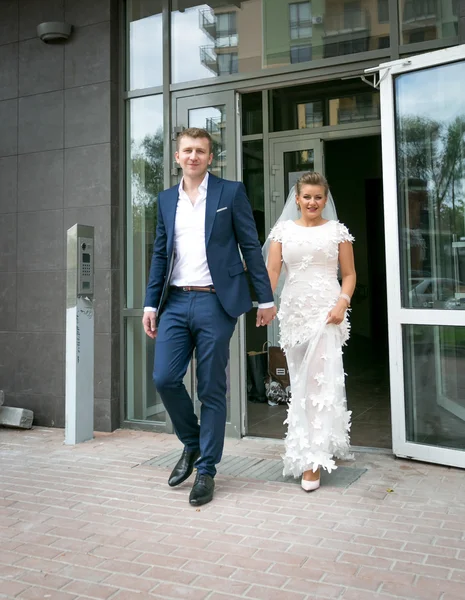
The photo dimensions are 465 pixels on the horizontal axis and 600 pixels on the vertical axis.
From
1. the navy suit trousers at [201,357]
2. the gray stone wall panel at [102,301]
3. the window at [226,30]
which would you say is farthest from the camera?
the gray stone wall panel at [102,301]

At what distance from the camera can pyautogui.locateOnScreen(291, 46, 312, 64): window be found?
4.70 metres

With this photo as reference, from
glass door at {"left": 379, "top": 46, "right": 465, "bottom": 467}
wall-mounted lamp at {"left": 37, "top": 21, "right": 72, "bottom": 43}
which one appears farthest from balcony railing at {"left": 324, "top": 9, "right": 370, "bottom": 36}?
wall-mounted lamp at {"left": 37, "top": 21, "right": 72, "bottom": 43}

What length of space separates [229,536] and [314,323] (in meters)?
1.35

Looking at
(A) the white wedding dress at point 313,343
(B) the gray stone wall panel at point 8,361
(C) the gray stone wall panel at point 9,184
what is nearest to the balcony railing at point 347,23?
(A) the white wedding dress at point 313,343

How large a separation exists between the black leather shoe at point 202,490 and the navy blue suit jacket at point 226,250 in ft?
2.97

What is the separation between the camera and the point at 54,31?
5.38m

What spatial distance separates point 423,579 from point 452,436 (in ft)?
5.72

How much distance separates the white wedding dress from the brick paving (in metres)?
0.29

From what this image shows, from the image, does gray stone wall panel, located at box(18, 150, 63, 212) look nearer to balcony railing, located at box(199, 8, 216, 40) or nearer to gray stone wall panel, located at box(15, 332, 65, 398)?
gray stone wall panel, located at box(15, 332, 65, 398)

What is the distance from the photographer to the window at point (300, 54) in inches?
185

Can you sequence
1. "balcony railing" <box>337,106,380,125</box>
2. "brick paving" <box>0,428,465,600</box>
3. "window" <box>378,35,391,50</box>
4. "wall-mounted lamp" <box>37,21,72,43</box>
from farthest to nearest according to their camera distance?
"balcony railing" <box>337,106,380,125</box> < "wall-mounted lamp" <box>37,21,72,43</box> < "window" <box>378,35,391,50</box> < "brick paving" <box>0,428,465,600</box>

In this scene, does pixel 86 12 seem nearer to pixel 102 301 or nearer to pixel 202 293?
pixel 102 301

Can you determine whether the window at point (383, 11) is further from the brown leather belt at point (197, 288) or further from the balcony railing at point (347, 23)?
the brown leather belt at point (197, 288)

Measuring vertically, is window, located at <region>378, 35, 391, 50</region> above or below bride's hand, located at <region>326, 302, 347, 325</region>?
above
